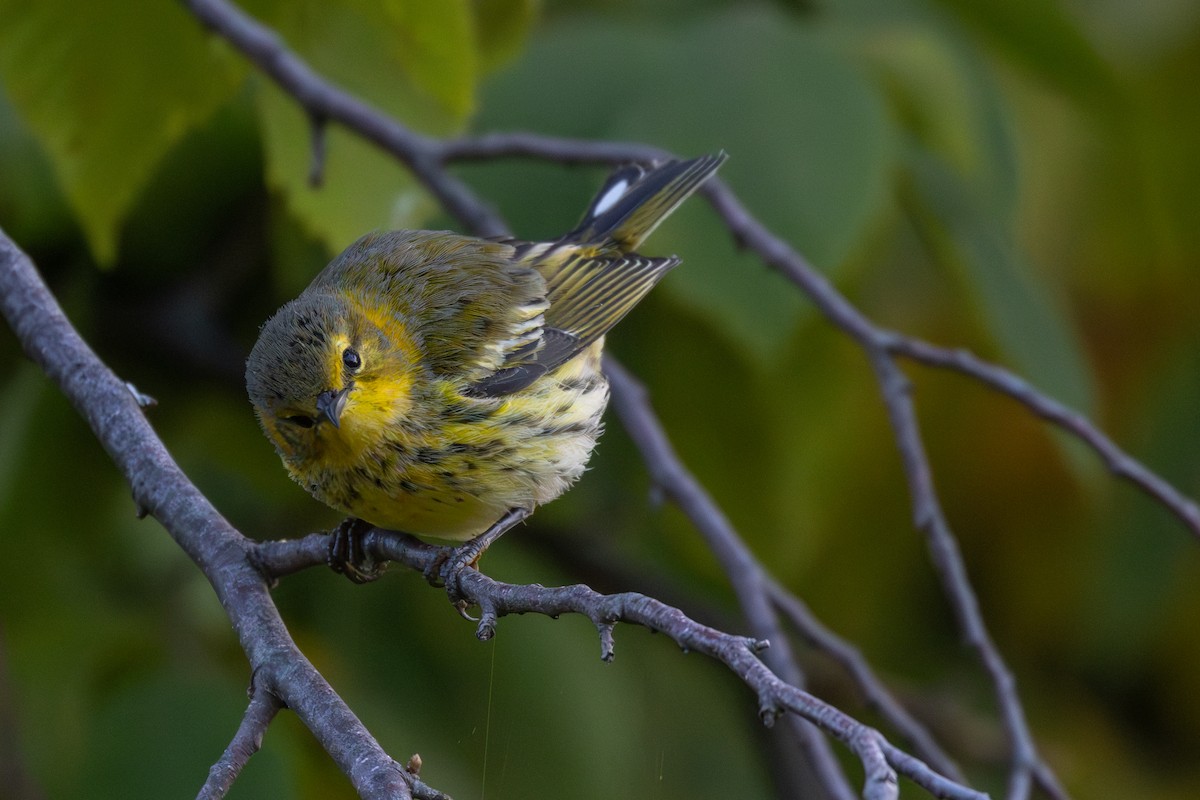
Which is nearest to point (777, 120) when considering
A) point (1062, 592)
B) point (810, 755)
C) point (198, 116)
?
point (198, 116)

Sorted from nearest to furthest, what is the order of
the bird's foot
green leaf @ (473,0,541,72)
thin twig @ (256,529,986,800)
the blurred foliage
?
thin twig @ (256,529,986,800)
the bird's foot
the blurred foliage
green leaf @ (473,0,541,72)

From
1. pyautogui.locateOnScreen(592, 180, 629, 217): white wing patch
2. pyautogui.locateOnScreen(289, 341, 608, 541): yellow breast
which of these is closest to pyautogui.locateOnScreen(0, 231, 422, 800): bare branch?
pyautogui.locateOnScreen(289, 341, 608, 541): yellow breast

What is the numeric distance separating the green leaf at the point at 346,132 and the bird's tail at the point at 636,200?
16.7 inches

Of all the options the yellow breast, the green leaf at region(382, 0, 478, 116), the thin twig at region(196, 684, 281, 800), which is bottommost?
the thin twig at region(196, 684, 281, 800)

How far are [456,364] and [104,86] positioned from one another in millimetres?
907

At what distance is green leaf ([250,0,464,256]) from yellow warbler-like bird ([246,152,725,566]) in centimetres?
14

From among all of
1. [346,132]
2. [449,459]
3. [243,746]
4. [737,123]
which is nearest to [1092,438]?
[737,123]

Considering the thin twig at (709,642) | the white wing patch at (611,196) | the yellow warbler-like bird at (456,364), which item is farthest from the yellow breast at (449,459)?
the white wing patch at (611,196)

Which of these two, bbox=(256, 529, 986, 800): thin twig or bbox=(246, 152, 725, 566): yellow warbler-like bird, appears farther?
bbox=(246, 152, 725, 566): yellow warbler-like bird

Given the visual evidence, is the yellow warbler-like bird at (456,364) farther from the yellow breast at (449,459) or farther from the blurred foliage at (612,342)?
the blurred foliage at (612,342)

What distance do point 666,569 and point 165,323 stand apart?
1644 mm

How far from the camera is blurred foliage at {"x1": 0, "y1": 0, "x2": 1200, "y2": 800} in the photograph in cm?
280

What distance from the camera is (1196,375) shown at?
433 centimetres

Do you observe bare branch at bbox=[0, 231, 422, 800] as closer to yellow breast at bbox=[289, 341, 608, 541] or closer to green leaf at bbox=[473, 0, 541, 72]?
yellow breast at bbox=[289, 341, 608, 541]
